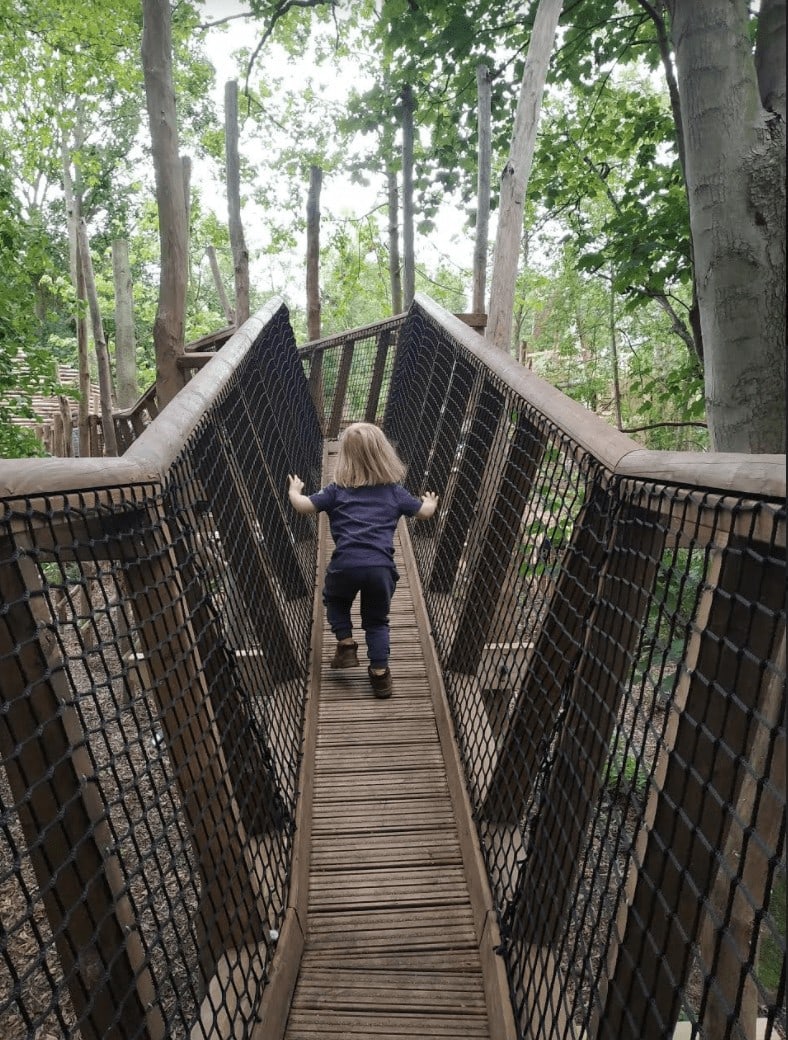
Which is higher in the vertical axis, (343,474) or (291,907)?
(343,474)

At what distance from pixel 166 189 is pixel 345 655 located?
3.67 meters

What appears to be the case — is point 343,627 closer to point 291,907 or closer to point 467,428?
point 467,428

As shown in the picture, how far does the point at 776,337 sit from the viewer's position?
221 cm

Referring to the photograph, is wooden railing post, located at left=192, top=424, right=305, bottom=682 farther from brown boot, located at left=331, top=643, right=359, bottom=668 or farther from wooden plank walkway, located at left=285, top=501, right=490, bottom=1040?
wooden plank walkway, located at left=285, top=501, right=490, bottom=1040

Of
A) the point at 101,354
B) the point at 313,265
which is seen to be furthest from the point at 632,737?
the point at 101,354

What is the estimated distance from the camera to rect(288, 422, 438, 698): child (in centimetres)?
276

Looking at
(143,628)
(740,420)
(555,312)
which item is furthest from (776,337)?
(555,312)

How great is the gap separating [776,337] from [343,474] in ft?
5.17

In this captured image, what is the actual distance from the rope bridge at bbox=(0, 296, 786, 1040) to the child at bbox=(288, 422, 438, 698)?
0.80 feet

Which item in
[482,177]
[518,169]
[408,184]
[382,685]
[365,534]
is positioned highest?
[408,184]

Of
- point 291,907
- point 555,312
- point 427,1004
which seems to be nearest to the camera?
point 427,1004

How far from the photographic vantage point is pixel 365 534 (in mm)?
2791

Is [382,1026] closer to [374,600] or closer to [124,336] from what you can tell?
[374,600]

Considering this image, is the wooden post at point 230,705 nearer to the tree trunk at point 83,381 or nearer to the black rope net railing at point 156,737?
the black rope net railing at point 156,737
